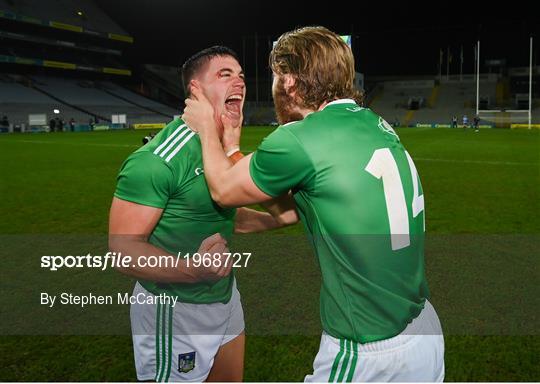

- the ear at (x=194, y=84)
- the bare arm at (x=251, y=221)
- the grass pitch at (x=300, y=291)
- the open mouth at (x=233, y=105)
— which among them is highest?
the ear at (x=194, y=84)

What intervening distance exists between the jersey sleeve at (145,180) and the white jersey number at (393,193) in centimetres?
90

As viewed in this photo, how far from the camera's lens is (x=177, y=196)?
234 cm

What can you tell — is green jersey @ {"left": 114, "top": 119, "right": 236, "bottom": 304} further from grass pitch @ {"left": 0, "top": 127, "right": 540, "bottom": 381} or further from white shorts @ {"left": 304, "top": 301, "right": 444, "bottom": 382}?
grass pitch @ {"left": 0, "top": 127, "right": 540, "bottom": 381}

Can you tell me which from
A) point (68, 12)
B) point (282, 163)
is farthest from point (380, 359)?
point (68, 12)

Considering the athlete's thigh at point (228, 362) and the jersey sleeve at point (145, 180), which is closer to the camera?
the jersey sleeve at point (145, 180)

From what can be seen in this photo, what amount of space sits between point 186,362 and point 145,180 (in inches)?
35.4

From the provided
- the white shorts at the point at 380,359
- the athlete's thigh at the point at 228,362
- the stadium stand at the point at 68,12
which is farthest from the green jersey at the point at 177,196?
the stadium stand at the point at 68,12

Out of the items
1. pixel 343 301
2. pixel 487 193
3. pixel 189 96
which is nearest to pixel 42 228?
pixel 189 96

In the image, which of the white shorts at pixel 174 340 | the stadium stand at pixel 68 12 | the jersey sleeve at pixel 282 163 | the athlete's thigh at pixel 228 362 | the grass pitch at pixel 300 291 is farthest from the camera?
the stadium stand at pixel 68 12

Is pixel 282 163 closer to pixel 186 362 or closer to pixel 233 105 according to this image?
pixel 233 105

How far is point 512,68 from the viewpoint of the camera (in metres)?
61.5

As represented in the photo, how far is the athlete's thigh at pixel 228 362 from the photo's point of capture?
2718 millimetres

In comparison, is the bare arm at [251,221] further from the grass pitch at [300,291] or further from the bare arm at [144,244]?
the grass pitch at [300,291]

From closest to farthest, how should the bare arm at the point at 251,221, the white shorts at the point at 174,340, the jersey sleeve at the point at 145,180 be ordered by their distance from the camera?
the jersey sleeve at the point at 145,180 → the white shorts at the point at 174,340 → the bare arm at the point at 251,221
